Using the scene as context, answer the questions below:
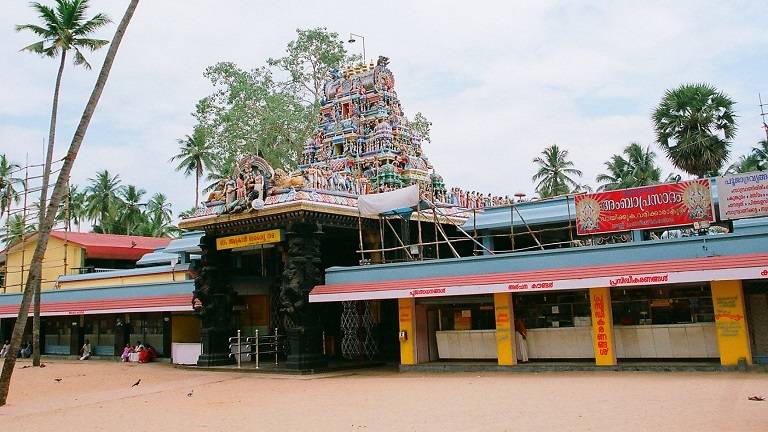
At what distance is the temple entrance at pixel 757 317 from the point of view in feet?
51.7

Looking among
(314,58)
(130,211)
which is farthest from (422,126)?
(130,211)

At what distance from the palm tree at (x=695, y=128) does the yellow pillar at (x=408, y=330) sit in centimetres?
1399

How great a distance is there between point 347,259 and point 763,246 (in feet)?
49.3

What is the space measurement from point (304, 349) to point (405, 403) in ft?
25.9

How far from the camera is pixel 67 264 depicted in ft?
116

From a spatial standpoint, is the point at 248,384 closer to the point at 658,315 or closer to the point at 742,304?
the point at 658,315

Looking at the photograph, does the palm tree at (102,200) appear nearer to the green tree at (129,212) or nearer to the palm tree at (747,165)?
the green tree at (129,212)

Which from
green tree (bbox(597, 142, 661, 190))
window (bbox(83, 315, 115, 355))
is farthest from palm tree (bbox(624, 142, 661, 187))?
window (bbox(83, 315, 115, 355))

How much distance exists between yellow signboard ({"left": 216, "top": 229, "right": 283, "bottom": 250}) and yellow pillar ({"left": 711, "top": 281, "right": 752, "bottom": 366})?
40.7 feet

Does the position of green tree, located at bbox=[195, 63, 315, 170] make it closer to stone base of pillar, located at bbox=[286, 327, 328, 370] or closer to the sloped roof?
the sloped roof

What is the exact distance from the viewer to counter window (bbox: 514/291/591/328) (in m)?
18.1

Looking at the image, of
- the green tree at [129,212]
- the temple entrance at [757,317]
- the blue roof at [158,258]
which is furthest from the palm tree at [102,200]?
the temple entrance at [757,317]

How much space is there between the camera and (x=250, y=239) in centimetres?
2234

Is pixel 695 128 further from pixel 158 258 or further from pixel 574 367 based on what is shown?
pixel 158 258
